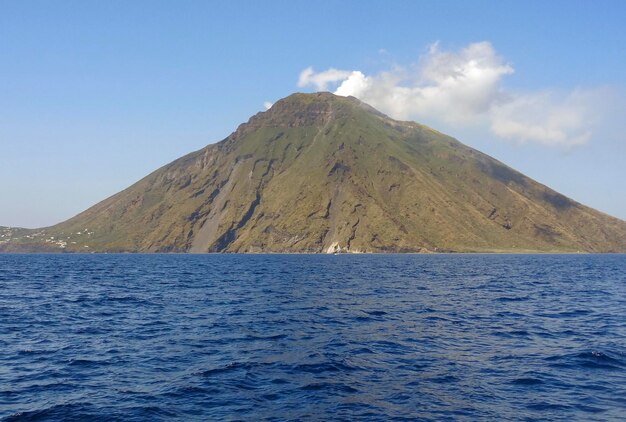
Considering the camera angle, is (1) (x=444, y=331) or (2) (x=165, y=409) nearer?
(2) (x=165, y=409)

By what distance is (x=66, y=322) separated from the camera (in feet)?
142

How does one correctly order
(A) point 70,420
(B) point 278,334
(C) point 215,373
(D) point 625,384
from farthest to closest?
(B) point 278,334 < (C) point 215,373 < (D) point 625,384 < (A) point 70,420

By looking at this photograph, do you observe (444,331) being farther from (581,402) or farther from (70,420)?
(70,420)

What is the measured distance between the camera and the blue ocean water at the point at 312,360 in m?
21.5

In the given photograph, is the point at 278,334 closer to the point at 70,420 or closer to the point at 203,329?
the point at 203,329

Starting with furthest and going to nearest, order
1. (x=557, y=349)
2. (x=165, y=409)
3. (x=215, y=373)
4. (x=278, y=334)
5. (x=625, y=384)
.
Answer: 1. (x=278, y=334)
2. (x=557, y=349)
3. (x=215, y=373)
4. (x=625, y=384)
5. (x=165, y=409)

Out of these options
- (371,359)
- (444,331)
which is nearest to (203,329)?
(371,359)

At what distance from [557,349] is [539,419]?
47.2ft

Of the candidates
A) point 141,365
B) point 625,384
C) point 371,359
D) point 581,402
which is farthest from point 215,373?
point 625,384

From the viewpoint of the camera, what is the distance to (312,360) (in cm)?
2994

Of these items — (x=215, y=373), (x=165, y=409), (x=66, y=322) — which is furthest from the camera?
(x=66, y=322)

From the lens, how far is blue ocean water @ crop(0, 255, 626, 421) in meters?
21.5

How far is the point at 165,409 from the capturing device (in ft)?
69.8

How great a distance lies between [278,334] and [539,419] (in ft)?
68.9
